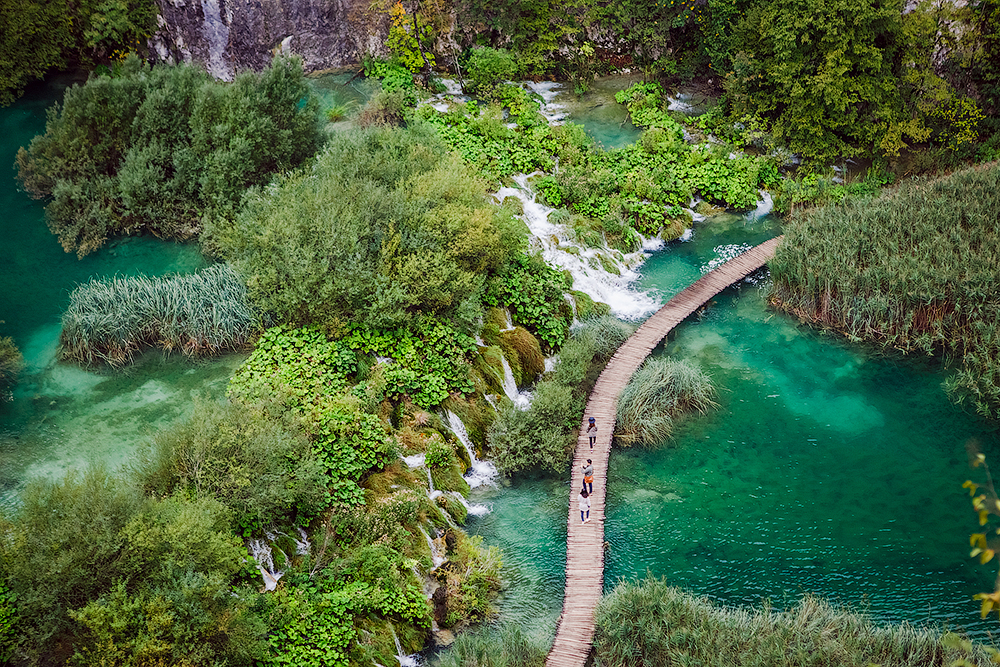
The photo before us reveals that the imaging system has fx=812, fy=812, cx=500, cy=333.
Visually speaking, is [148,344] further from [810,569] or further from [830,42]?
[830,42]

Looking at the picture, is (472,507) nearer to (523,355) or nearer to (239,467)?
(523,355)

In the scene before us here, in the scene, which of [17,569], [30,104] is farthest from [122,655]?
[30,104]

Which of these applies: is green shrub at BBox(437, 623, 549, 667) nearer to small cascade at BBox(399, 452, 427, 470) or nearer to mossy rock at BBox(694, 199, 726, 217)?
small cascade at BBox(399, 452, 427, 470)

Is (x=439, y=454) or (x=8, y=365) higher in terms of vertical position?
(x=8, y=365)

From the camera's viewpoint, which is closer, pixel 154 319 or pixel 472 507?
pixel 472 507

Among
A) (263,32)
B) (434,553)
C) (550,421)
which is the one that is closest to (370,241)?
(550,421)

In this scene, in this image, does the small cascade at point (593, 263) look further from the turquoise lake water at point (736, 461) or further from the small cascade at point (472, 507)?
the small cascade at point (472, 507)

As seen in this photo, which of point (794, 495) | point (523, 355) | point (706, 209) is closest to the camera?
point (794, 495)
